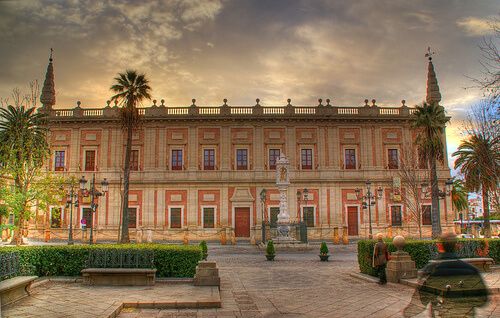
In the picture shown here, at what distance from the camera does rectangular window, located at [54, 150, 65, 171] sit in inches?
1495

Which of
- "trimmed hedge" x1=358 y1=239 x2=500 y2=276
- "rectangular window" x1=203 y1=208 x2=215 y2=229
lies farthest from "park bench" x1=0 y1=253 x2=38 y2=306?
"rectangular window" x1=203 y1=208 x2=215 y2=229

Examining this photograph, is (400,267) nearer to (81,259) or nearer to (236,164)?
(81,259)

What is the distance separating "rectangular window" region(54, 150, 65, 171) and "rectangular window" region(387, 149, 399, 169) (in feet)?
90.9

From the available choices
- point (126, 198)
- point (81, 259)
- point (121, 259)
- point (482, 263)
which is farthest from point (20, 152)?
point (482, 263)

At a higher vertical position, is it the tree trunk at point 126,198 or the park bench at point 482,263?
the tree trunk at point 126,198

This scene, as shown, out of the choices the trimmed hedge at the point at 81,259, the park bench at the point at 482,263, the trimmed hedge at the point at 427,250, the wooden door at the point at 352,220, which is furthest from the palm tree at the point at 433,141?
the trimmed hedge at the point at 81,259

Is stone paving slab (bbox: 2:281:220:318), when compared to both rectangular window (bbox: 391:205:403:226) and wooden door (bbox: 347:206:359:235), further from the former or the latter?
rectangular window (bbox: 391:205:403:226)

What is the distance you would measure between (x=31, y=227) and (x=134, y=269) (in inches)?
1170

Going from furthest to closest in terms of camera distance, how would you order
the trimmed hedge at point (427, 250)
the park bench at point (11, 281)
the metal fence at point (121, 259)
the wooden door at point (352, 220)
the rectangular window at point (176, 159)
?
1. the rectangular window at point (176, 159)
2. the wooden door at point (352, 220)
3. the trimmed hedge at point (427, 250)
4. the metal fence at point (121, 259)
5. the park bench at point (11, 281)

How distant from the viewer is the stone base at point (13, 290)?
26.5 ft

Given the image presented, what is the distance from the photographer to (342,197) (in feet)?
123

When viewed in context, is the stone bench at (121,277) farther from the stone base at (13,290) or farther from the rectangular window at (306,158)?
the rectangular window at (306,158)

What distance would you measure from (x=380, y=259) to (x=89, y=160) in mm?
31158

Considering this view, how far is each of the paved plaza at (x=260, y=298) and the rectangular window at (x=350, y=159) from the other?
24769mm
